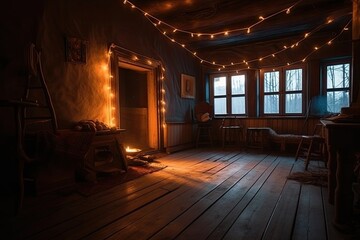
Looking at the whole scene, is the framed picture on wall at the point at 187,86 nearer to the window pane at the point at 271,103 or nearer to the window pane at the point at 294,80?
the window pane at the point at 271,103

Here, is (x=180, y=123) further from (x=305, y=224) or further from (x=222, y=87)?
(x=305, y=224)

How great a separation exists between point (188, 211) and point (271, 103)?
4.72m

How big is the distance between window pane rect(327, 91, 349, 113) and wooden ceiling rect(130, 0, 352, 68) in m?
1.12

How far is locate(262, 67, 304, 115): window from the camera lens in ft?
18.1

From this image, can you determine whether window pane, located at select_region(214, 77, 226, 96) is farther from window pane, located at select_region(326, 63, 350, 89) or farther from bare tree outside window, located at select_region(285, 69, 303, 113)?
window pane, located at select_region(326, 63, 350, 89)

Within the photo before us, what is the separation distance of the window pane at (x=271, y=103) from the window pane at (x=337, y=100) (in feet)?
3.62

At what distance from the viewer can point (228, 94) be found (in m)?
6.34

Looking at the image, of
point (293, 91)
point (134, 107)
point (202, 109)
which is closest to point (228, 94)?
point (202, 109)

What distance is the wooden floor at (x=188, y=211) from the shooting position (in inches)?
60.6

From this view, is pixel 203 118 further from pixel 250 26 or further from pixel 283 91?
pixel 250 26

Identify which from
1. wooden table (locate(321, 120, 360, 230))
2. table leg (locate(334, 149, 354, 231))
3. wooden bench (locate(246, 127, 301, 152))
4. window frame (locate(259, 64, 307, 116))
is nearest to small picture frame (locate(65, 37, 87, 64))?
wooden table (locate(321, 120, 360, 230))

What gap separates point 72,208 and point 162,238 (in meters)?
0.96

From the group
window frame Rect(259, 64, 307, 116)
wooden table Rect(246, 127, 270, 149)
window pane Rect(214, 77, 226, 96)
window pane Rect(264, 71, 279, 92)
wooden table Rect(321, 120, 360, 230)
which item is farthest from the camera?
window pane Rect(214, 77, 226, 96)

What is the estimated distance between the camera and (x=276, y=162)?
3.92m
